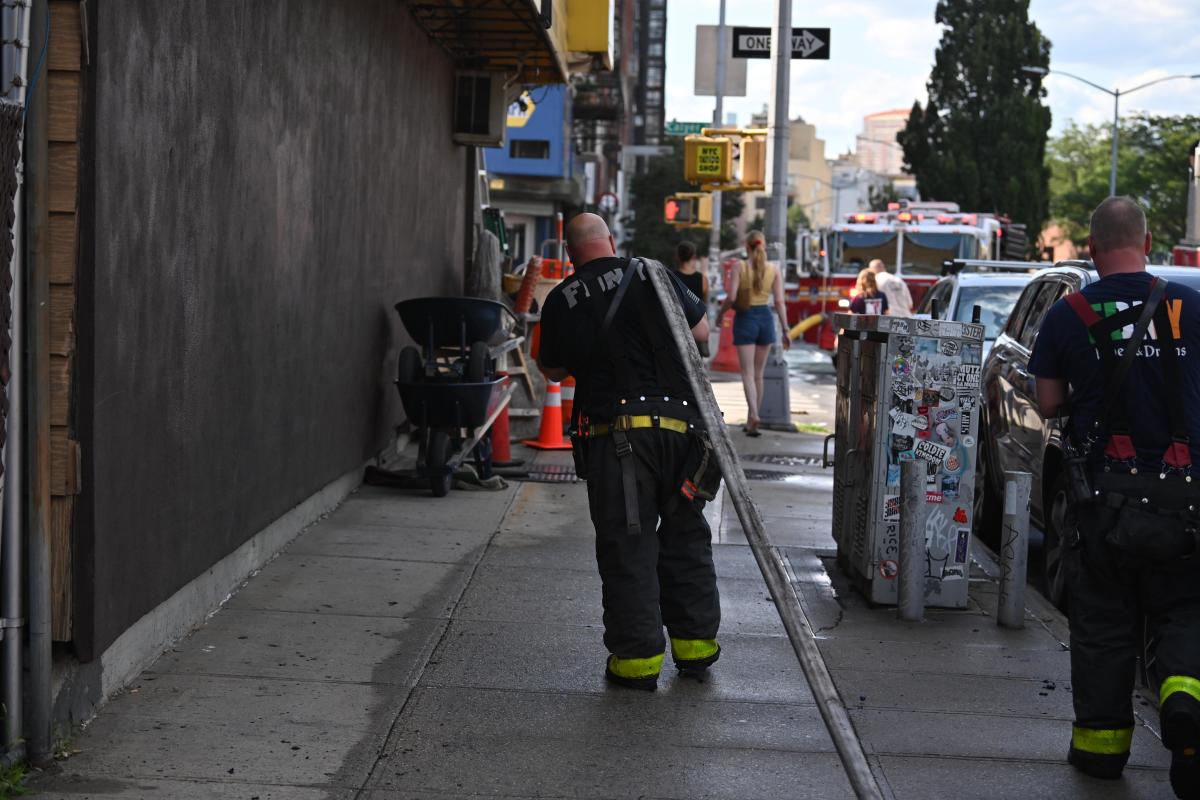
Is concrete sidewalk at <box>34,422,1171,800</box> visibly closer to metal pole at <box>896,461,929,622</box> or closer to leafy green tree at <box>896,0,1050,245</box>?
metal pole at <box>896,461,929,622</box>

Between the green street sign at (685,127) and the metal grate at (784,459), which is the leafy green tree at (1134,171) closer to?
the green street sign at (685,127)

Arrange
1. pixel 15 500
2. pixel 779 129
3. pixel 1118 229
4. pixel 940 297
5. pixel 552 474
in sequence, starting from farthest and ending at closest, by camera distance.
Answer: pixel 779 129, pixel 940 297, pixel 552 474, pixel 1118 229, pixel 15 500

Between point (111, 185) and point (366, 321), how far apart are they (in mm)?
4993

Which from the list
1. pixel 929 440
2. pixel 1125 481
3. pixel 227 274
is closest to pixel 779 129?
pixel 929 440

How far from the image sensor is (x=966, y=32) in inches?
2232

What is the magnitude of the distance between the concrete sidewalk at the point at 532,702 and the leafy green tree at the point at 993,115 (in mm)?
49474

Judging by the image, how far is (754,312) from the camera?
15.0 metres

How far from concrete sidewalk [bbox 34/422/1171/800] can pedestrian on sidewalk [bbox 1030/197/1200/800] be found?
1.17 feet

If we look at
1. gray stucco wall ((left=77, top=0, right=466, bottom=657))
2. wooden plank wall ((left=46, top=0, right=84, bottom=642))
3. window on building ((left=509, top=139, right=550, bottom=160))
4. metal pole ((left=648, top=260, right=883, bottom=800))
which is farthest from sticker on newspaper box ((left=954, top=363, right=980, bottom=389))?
window on building ((left=509, top=139, right=550, bottom=160))

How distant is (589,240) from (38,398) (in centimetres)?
233

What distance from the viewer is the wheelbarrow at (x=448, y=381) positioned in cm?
999

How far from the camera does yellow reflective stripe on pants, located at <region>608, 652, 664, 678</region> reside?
5.90 m

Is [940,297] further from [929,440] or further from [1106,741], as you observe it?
[1106,741]

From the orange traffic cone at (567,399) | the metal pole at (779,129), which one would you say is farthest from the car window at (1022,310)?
the metal pole at (779,129)
